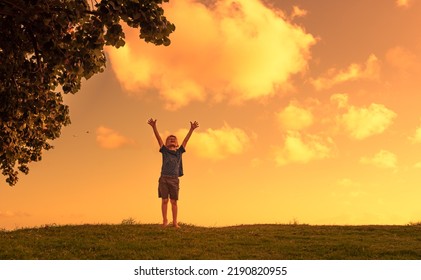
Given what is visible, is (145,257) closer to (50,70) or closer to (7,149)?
(50,70)

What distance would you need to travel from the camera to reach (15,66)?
72.2 feet

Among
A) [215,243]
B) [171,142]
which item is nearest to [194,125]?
[171,142]

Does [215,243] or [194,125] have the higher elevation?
[194,125]

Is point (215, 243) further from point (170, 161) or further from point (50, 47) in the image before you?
point (50, 47)

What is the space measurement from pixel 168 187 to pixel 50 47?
362 inches

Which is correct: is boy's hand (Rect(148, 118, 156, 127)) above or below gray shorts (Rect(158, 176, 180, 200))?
above

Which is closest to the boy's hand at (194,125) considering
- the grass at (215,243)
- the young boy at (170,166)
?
the young boy at (170,166)

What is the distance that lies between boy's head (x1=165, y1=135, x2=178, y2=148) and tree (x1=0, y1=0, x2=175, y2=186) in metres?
5.10

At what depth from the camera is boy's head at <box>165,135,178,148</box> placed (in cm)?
2561

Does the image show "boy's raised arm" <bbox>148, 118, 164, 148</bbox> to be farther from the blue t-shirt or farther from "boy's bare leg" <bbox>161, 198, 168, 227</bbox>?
"boy's bare leg" <bbox>161, 198, 168, 227</bbox>

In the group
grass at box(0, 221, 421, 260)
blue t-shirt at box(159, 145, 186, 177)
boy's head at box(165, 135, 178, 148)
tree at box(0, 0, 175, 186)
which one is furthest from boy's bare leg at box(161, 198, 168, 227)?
tree at box(0, 0, 175, 186)

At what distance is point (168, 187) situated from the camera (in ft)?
83.6
